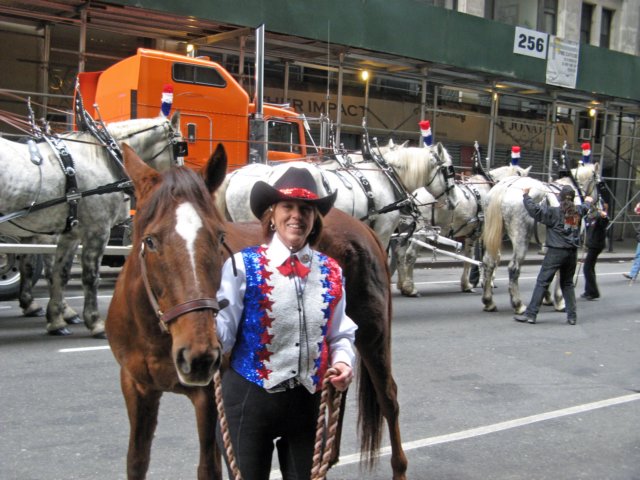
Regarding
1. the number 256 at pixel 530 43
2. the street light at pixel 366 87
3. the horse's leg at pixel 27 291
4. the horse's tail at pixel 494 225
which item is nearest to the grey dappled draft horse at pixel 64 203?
the horse's leg at pixel 27 291

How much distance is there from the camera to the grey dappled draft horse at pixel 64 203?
7539mm

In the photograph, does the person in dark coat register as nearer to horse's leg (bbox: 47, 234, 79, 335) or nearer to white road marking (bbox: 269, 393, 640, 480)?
white road marking (bbox: 269, 393, 640, 480)

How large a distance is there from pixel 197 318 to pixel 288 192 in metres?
0.65

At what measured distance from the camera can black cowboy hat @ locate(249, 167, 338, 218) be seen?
111 inches

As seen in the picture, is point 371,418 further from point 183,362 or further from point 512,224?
point 512,224

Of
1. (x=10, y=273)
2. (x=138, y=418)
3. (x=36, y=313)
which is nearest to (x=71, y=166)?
(x=36, y=313)

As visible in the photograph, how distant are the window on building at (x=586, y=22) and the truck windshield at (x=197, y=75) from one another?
21.8 m

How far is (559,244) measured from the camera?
10.3m

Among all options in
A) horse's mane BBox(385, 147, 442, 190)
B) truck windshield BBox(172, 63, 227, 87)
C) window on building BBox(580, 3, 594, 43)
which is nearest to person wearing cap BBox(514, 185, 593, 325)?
horse's mane BBox(385, 147, 442, 190)

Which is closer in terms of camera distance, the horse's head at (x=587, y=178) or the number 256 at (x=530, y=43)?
the horse's head at (x=587, y=178)

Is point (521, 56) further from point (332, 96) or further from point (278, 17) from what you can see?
point (278, 17)

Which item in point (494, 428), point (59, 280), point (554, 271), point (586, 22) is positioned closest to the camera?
point (494, 428)

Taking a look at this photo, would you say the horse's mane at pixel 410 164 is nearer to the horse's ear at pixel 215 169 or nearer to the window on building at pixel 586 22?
the horse's ear at pixel 215 169

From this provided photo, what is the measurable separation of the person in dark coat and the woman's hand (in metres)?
11.1
